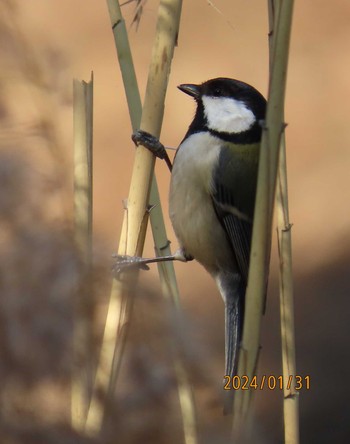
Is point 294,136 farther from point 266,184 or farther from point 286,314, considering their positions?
point 266,184

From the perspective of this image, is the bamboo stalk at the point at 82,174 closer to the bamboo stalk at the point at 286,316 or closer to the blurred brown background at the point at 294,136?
the bamboo stalk at the point at 286,316

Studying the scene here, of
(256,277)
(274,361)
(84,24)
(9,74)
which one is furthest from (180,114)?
(256,277)

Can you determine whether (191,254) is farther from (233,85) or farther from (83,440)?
(83,440)

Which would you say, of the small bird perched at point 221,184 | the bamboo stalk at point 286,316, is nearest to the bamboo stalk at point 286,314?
the bamboo stalk at point 286,316

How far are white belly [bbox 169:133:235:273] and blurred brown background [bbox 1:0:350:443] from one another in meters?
0.62

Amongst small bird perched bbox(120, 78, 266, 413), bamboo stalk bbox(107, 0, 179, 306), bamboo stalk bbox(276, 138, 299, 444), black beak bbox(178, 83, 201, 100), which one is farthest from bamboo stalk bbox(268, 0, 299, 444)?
black beak bbox(178, 83, 201, 100)

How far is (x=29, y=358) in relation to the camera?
75 cm

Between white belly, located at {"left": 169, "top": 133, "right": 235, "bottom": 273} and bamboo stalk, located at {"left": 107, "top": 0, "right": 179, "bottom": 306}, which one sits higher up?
white belly, located at {"left": 169, "top": 133, "right": 235, "bottom": 273}

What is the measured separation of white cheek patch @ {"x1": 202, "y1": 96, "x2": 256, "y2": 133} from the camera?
6.05ft

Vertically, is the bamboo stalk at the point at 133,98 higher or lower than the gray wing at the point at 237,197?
lower

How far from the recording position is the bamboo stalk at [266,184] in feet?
2.98

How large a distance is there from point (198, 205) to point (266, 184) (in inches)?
36.3

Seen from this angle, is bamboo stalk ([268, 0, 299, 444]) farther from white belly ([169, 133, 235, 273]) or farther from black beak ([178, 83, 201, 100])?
black beak ([178, 83, 201, 100])

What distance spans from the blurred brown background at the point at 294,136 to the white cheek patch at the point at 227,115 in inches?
26.8
